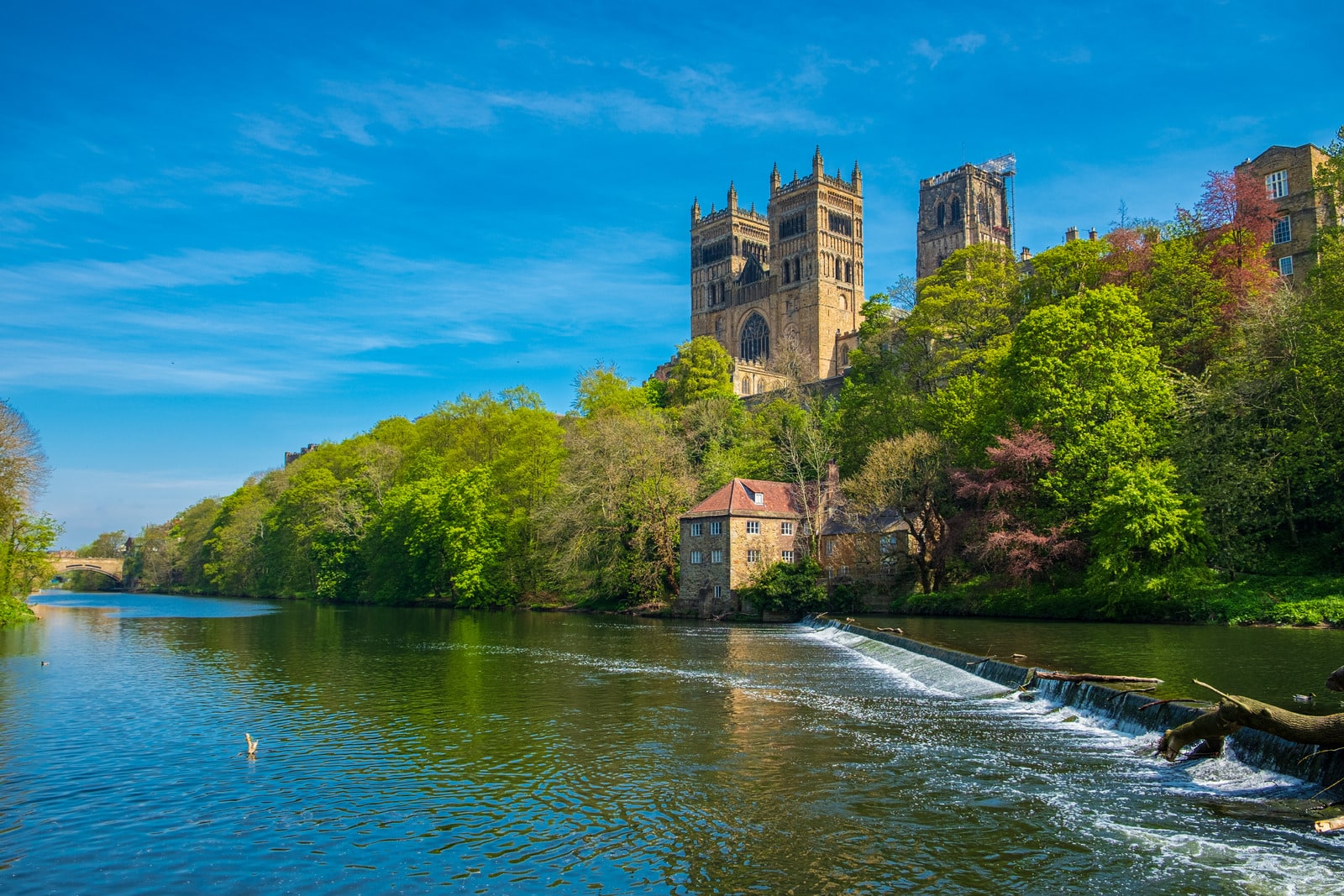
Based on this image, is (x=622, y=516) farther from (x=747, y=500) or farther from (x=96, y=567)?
(x=96, y=567)

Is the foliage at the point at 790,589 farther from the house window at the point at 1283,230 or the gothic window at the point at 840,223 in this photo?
the gothic window at the point at 840,223

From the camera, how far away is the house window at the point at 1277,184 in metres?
53.6

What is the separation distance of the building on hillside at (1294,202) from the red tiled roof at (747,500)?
2846cm

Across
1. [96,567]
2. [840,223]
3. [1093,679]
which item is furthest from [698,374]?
[96,567]

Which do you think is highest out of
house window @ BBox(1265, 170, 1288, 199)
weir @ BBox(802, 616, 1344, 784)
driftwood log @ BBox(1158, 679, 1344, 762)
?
house window @ BBox(1265, 170, 1288, 199)

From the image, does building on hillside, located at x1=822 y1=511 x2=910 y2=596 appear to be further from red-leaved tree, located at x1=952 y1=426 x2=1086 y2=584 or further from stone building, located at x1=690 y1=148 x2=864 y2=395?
stone building, located at x1=690 y1=148 x2=864 y2=395

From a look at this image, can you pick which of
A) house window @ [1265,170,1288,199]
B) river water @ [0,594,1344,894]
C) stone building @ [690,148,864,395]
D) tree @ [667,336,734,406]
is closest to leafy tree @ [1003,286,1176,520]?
house window @ [1265,170,1288,199]

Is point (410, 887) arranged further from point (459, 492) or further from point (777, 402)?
point (777, 402)

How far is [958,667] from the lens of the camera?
1000 inches

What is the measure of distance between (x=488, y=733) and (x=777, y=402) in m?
55.5

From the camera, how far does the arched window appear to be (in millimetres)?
132750

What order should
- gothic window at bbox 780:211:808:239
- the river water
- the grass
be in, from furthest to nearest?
1. gothic window at bbox 780:211:808:239
2. the grass
3. the river water

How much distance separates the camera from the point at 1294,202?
5316 centimetres

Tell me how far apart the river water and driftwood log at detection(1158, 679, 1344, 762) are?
26.6 inches
